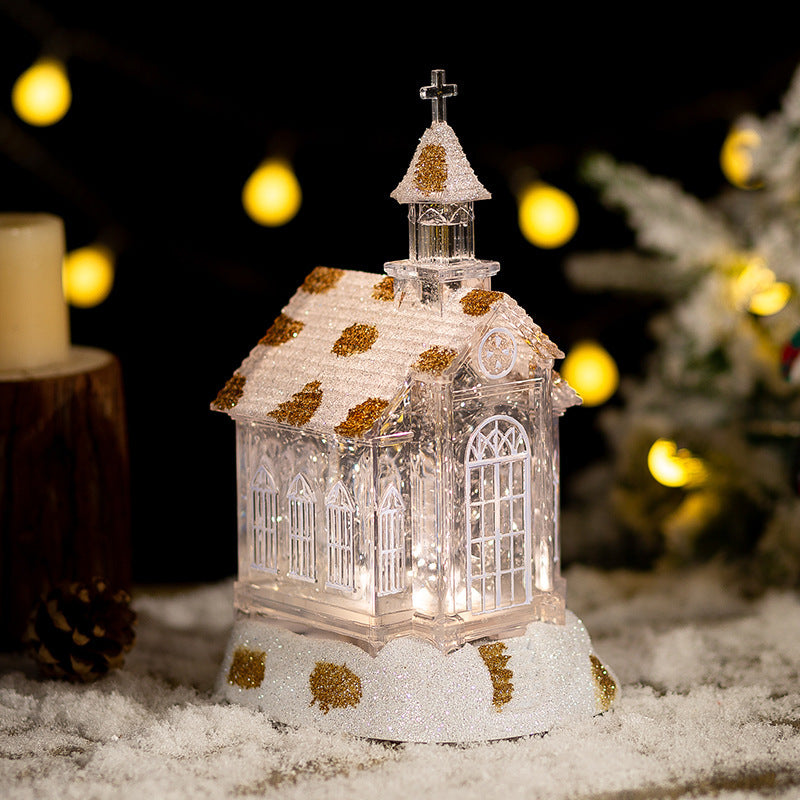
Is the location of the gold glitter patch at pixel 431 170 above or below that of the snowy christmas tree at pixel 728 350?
above

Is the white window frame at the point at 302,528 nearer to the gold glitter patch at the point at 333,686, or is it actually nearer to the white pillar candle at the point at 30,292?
the gold glitter patch at the point at 333,686

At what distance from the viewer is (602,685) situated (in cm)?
181

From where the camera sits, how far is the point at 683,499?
8.51 ft

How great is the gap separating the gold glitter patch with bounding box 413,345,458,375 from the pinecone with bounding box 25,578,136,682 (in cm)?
58

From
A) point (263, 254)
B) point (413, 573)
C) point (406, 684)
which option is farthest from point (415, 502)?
point (263, 254)

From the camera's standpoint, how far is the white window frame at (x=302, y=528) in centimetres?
179

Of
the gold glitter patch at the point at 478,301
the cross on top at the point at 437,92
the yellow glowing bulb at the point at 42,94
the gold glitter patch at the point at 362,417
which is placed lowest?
the gold glitter patch at the point at 362,417

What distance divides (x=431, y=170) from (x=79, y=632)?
77cm

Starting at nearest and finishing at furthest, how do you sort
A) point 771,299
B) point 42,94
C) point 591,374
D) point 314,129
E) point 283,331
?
point 283,331 → point 771,299 → point 42,94 → point 591,374 → point 314,129

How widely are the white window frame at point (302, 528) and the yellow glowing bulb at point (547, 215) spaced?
0.88 meters

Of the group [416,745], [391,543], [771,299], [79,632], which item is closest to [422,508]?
[391,543]

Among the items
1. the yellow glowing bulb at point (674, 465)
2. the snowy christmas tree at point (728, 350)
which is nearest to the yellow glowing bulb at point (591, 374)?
the snowy christmas tree at point (728, 350)

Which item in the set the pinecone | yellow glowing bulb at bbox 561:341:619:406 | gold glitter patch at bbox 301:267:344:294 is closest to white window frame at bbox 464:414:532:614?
gold glitter patch at bbox 301:267:344:294

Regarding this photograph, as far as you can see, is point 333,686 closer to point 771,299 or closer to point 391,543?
point 391,543
